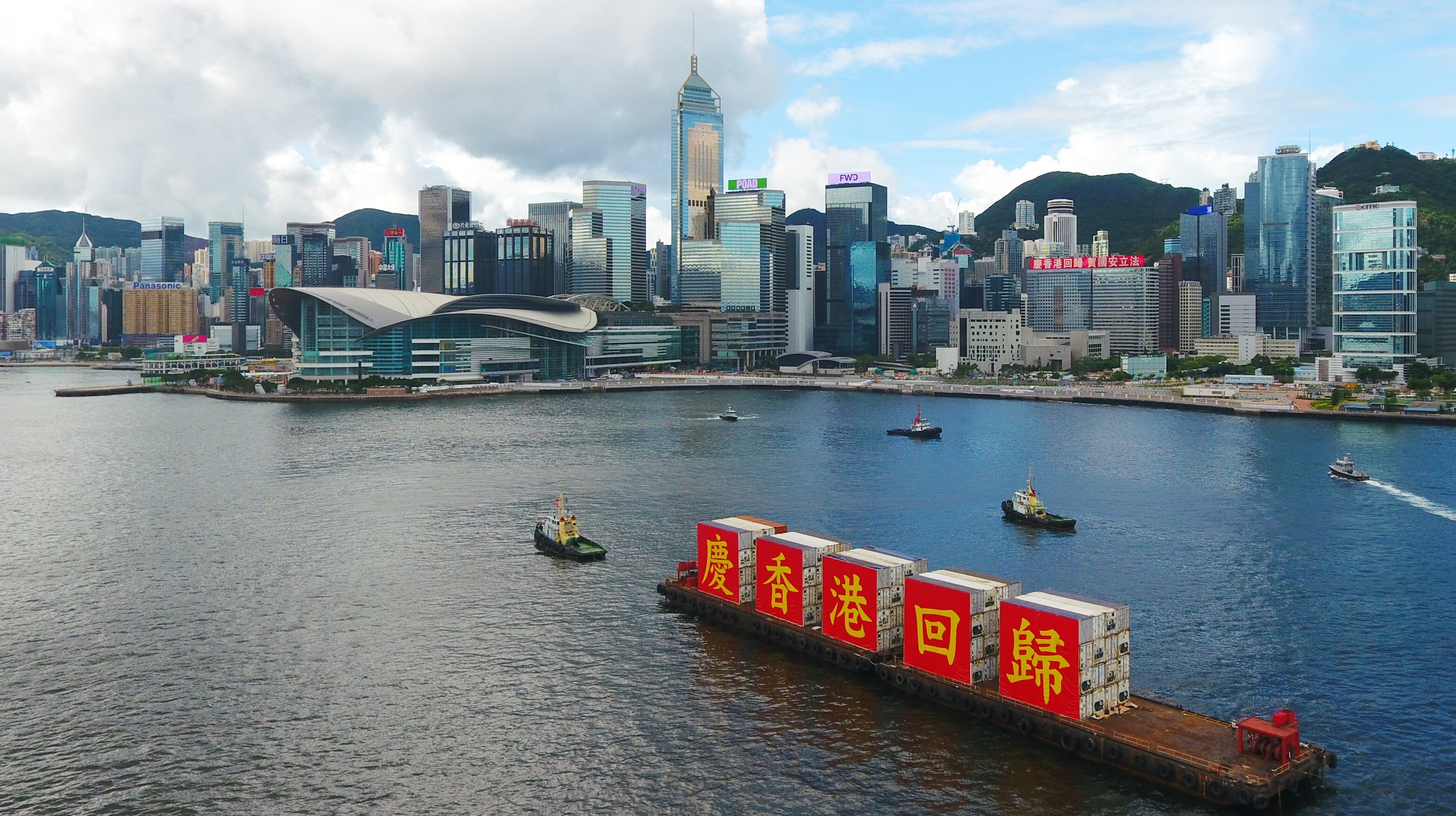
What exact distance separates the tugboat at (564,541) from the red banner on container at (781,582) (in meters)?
9.36

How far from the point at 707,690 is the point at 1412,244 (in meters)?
111

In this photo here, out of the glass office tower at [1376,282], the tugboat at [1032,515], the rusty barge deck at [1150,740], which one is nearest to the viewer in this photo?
the rusty barge deck at [1150,740]

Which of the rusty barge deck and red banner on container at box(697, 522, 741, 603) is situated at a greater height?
red banner on container at box(697, 522, 741, 603)

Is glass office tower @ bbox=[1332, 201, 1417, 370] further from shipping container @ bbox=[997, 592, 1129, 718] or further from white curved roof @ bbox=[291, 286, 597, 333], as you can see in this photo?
shipping container @ bbox=[997, 592, 1129, 718]

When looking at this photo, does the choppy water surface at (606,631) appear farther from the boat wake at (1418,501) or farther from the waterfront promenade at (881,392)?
the waterfront promenade at (881,392)

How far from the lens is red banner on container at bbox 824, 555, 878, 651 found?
27.4 m

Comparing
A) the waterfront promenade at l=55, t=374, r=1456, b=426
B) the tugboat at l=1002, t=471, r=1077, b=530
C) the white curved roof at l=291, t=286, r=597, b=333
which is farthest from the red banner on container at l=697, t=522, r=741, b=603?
the white curved roof at l=291, t=286, r=597, b=333

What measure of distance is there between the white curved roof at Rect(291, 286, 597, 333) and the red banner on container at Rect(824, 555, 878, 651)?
98.7m

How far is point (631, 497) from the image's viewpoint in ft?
164

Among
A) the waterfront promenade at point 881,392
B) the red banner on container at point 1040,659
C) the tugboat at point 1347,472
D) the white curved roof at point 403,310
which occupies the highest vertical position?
the white curved roof at point 403,310

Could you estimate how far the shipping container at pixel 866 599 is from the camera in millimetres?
27328

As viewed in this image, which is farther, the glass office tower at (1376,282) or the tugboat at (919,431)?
the glass office tower at (1376,282)

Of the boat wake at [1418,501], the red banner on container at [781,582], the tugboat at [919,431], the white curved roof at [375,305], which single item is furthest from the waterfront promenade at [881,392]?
the red banner on container at [781,582]

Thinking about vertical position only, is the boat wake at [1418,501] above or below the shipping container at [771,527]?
below
